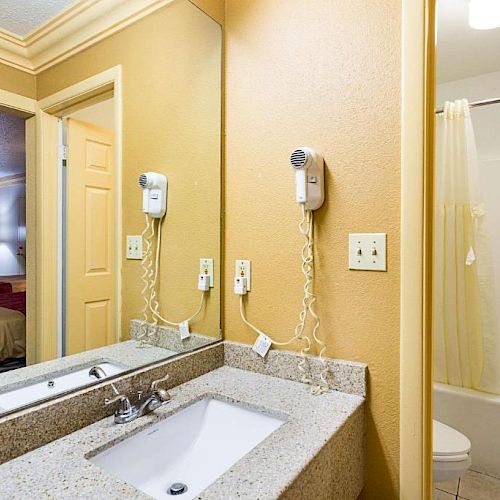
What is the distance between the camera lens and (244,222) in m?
1.42

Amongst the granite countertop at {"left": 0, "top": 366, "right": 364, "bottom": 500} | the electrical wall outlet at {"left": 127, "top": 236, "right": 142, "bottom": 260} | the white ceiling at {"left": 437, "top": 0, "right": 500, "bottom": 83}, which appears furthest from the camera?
the white ceiling at {"left": 437, "top": 0, "right": 500, "bottom": 83}

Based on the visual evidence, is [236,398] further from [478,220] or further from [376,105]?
[478,220]

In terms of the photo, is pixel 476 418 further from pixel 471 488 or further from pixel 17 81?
pixel 17 81

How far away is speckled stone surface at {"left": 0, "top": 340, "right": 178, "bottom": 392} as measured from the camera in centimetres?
90

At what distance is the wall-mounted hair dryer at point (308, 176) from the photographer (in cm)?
114

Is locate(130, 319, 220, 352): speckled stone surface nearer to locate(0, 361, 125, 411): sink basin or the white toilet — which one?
locate(0, 361, 125, 411): sink basin

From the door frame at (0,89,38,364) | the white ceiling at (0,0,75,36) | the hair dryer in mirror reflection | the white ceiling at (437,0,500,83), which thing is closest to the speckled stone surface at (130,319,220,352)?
the hair dryer in mirror reflection

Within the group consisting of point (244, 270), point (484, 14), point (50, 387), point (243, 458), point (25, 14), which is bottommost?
point (243, 458)

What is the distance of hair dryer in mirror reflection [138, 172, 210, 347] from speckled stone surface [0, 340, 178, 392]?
5cm

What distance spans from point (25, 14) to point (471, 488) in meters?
2.71

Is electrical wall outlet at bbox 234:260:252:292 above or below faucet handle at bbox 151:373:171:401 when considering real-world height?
above

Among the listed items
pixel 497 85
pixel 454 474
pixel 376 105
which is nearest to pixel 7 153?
pixel 376 105

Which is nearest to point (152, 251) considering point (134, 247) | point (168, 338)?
point (134, 247)

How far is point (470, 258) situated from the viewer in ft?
6.94
